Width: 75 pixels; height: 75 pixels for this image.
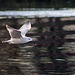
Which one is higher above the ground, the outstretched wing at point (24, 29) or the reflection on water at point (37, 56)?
the outstretched wing at point (24, 29)

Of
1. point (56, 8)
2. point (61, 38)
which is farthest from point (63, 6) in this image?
point (61, 38)

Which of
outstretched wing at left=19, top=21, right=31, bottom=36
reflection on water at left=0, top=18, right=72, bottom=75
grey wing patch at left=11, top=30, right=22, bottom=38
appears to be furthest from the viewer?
outstretched wing at left=19, top=21, right=31, bottom=36

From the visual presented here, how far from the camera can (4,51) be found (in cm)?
441

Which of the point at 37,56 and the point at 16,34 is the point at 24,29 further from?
the point at 37,56

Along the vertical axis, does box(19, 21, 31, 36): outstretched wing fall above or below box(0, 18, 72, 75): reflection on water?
above

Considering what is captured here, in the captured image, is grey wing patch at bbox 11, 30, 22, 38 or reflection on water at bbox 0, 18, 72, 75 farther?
grey wing patch at bbox 11, 30, 22, 38

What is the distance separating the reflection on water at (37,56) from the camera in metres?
3.70

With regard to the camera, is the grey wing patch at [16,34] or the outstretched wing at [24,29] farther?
the outstretched wing at [24,29]

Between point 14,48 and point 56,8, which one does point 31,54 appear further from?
point 56,8

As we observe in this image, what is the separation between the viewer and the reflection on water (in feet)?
12.1

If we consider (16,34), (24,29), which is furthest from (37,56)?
(24,29)

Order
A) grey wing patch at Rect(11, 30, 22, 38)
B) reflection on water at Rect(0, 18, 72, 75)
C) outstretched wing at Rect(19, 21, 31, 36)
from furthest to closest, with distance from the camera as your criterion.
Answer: outstretched wing at Rect(19, 21, 31, 36), grey wing patch at Rect(11, 30, 22, 38), reflection on water at Rect(0, 18, 72, 75)

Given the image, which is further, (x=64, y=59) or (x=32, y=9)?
(x=32, y=9)

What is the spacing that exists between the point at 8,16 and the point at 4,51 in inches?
128
